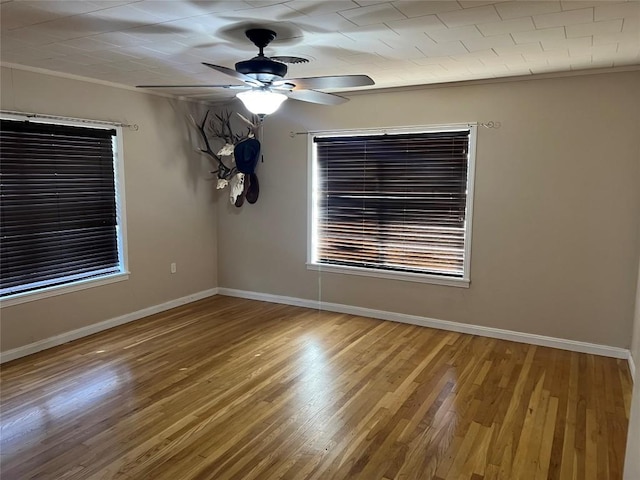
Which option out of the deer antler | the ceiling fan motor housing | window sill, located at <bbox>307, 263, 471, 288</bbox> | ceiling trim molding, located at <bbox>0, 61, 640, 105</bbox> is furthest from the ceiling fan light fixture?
the deer antler

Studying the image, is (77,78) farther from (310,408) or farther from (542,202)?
(542,202)

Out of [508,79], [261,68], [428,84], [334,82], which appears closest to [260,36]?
[261,68]

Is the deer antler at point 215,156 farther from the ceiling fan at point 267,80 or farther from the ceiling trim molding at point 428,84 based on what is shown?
the ceiling fan at point 267,80

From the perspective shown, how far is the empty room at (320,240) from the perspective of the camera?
2.52 meters

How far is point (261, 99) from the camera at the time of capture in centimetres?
274

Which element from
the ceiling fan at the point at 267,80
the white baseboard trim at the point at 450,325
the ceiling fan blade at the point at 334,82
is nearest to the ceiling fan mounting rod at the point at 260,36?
the ceiling fan at the point at 267,80

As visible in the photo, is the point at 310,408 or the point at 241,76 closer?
the point at 241,76

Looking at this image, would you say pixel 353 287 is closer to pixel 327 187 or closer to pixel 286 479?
pixel 327 187

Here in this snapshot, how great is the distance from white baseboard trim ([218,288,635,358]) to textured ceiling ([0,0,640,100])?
7.52 ft

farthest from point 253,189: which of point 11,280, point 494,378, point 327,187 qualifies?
point 494,378

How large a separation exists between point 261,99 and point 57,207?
2.39 m

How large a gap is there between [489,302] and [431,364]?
3.39 feet

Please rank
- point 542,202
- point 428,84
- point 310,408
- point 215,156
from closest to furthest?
point 310,408 < point 542,202 < point 428,84 < point 215,156

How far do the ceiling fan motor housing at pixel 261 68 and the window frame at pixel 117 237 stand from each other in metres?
2.26
